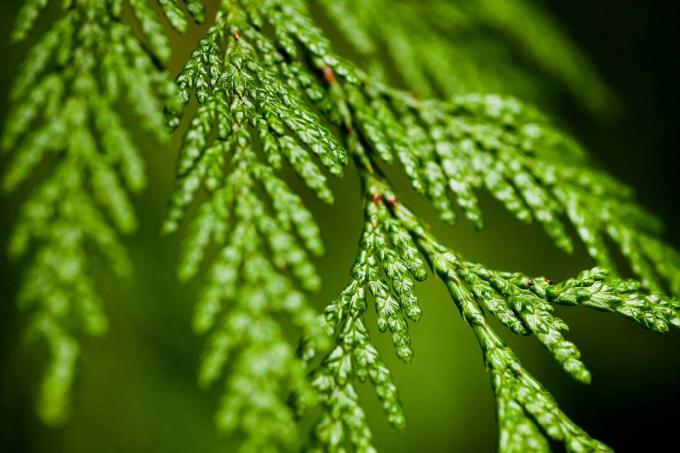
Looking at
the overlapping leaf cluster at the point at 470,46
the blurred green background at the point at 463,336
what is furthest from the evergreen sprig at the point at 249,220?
the blurred green background at the point at 463,336

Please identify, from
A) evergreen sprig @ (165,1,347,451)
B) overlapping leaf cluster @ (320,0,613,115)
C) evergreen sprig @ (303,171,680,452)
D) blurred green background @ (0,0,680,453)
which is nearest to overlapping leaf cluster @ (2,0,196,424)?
evergreen sprig @ (165,1,347,451)

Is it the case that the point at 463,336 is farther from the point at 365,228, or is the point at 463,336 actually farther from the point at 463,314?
the point at 365,228

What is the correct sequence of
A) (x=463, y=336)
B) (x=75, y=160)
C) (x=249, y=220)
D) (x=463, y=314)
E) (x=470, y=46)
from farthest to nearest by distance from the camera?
(x=463, y=336) → (x=470, y=46) → (x=463, y=314) → (x=249, y=220) → (x=75, y=160)

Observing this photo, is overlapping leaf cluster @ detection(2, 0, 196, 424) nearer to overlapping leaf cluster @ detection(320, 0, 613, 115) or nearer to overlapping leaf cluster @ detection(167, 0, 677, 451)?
overlapping leaf cluster @ detection(167, 0, 677, 451)

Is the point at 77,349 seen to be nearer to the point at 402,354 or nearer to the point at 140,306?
the point at 402,354

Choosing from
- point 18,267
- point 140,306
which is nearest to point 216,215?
point 140,306

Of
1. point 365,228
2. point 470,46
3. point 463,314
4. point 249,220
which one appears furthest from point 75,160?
point 470,46
